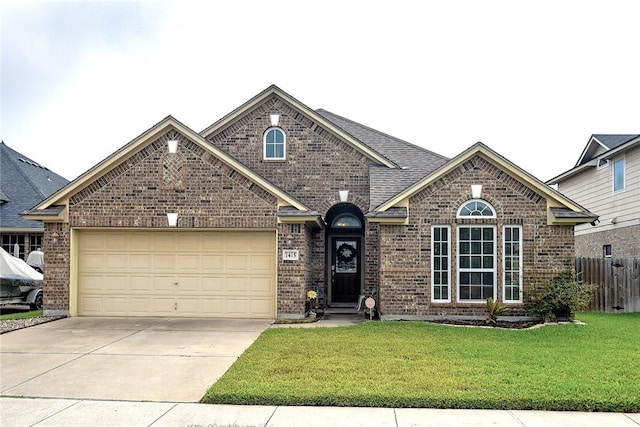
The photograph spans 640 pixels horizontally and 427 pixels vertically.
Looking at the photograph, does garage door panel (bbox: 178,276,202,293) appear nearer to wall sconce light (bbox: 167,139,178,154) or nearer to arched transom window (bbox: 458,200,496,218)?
wall sconce light (bbox: 167,139,178,154)

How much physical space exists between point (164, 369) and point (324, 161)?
8.85 meters

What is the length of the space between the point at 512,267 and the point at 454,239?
1.57 m

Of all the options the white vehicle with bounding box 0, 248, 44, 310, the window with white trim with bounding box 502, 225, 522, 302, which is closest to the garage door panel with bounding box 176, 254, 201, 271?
the white vehicle with bounding box 0, 248, 44, 310

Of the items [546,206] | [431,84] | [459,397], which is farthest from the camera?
[431,84]

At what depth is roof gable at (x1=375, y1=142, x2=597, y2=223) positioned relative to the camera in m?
12.5

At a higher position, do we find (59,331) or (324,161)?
(324,161)

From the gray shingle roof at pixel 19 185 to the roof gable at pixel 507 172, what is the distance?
1379 cm

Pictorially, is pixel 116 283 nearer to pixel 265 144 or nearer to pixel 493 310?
pixel 265 144

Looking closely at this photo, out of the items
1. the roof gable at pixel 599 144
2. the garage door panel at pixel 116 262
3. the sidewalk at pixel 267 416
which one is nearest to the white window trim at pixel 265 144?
the garage door panel at pixel 116 262

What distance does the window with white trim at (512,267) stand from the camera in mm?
12602

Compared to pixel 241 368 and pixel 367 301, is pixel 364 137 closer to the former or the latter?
pixel 367 301

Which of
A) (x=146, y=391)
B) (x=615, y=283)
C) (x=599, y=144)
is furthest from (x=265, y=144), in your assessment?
(x=599, y=144)

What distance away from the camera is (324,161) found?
50.4 ft

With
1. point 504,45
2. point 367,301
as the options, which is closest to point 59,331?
point 367,301
